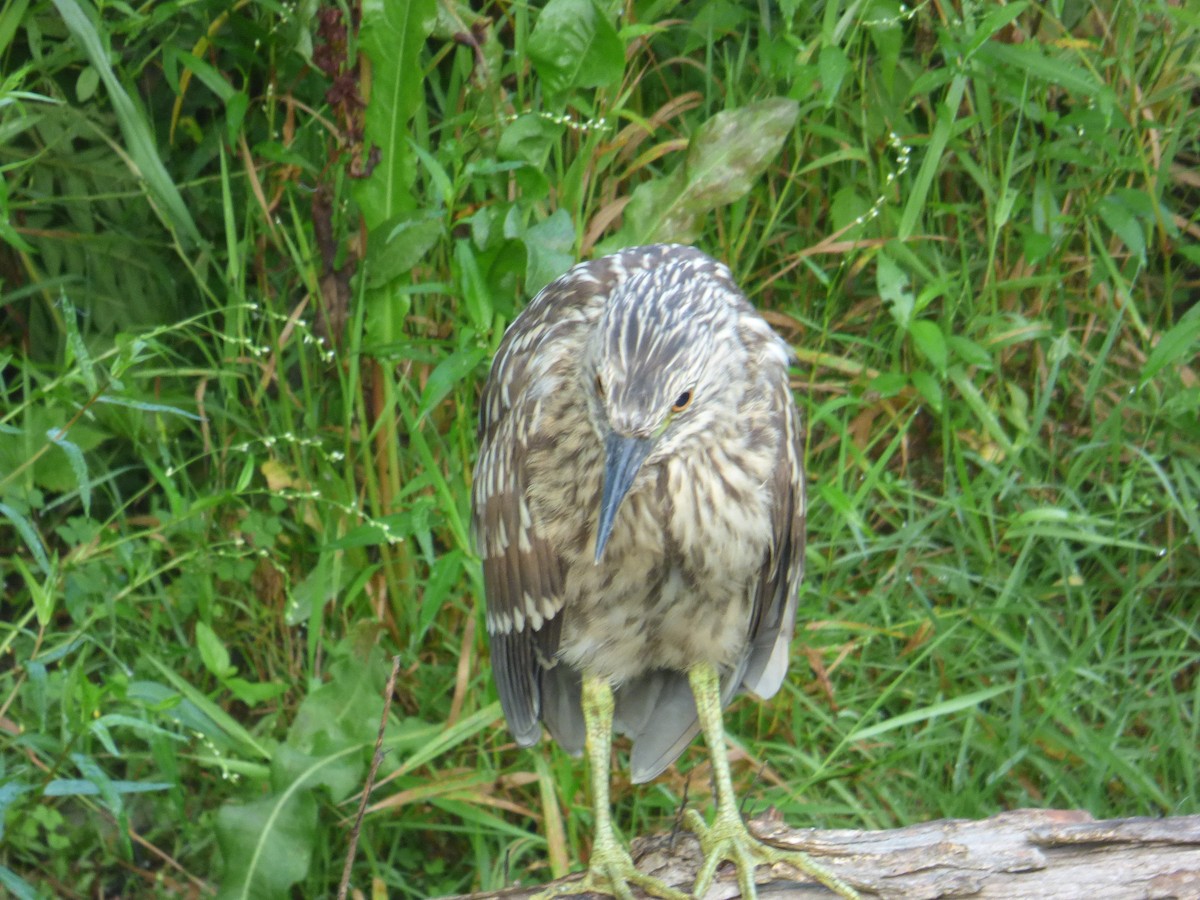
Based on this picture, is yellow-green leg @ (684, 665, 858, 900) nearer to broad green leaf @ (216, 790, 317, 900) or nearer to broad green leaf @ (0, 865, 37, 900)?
broad green leaf @ (216, 790, 317, 900)

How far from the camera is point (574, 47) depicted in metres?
3.55

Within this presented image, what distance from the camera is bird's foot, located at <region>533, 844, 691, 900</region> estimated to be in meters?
2.82

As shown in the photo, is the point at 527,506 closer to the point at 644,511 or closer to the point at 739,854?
the point at 644,511

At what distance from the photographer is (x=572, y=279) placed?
3.16 m

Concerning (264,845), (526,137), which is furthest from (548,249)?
(264,845)

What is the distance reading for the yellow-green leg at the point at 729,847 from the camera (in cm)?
276

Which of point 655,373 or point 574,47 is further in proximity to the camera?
point 574,47

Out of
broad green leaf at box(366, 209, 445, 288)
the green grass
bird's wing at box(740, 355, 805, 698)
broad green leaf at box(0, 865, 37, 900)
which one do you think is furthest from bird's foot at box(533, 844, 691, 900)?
broad green leaf at box(366, 209, 445, 288)

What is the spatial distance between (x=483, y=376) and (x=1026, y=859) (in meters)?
2.04

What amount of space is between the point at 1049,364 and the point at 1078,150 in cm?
64

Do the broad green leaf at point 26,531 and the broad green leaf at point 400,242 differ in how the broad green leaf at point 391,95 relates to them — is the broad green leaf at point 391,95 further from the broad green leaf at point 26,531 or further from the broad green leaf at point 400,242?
the broad green leaf at point 26,531

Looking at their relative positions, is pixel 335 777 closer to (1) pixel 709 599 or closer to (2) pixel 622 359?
(1) pixel 709 599

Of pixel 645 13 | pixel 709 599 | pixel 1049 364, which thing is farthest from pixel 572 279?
pixel 1049 364

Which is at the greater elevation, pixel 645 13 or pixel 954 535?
pixel 645 13
